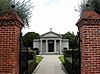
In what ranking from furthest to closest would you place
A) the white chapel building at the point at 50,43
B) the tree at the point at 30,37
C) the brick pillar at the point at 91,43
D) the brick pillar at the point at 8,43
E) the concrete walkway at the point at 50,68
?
the tree at the point at 30,37 < the white chapel building at the point at 50,43 < the concrete walkway at the point at 50,68 < the brick pillar at the point at 8,43 < the brick pillar at the point at 91,43

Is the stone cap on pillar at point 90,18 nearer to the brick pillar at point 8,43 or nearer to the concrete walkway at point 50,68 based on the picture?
the brick pillar at point 8,43

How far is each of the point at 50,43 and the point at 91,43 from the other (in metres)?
67.1

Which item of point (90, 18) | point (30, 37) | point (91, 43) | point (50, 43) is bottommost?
point (91, 43)

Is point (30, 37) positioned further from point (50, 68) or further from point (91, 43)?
point (91, 43)

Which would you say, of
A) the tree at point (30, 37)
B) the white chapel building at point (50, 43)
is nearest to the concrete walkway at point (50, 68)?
the white chapel building at point (50, 43)

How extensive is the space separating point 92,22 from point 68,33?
76.4 metres

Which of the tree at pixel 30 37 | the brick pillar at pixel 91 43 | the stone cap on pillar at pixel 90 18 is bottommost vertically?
the brick pillar at pixel 91 43

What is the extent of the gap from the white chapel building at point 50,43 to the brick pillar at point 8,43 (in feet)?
210

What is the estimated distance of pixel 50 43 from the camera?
75.6m

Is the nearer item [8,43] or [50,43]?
[8,43]

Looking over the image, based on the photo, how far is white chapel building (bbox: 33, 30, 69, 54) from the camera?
73.4 meters

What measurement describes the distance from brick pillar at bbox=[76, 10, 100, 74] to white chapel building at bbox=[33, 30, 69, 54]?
6432cm

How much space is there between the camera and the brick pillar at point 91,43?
8.50 metres

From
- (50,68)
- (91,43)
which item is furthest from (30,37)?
(91,43)
